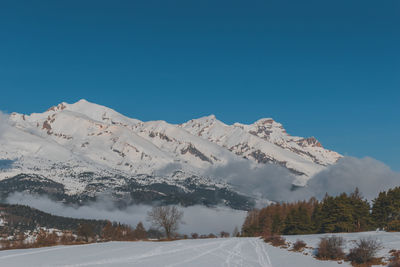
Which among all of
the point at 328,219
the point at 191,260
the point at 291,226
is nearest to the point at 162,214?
the point at 291,226

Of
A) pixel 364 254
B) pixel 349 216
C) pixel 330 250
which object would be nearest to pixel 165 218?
pixel 349 216

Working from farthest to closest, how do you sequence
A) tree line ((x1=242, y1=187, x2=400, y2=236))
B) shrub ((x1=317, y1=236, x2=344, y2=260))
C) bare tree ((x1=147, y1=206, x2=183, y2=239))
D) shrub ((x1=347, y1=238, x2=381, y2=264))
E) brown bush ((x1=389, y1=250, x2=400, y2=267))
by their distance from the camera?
bare tree ((x1=147, y1=206, x2=183, y2=239))
tree line ((x1=242, y1=187, x2=400, y2=236))
shrub ((x1=317, y1=236, x2=344, y2=260))
shrub ((x1=347, y1=238, x2=381, y2=264))
brown bush ((x1=389, y1=250, x2=400, y2=267))

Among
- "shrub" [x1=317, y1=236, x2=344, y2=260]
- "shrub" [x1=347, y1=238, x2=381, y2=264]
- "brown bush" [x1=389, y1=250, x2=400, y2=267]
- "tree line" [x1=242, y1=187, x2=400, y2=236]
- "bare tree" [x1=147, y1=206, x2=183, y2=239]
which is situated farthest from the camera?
"bare tree" [x1=147, y1=206, x2=183, y2=239]

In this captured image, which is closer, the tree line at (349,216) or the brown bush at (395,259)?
the brown bush at (395,259)

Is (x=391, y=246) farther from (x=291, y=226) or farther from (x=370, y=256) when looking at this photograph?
(x=291, y=226)

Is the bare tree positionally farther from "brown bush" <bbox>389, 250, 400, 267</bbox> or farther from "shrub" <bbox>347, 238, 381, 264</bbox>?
"brown bush" <bbox>389, 250, 400, 267</bbox>

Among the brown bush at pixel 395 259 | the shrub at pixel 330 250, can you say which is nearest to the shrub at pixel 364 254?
the brown bush at pixel 395 259

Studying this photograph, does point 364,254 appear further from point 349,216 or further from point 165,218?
point 165,218

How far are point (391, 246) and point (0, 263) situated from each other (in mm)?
39094

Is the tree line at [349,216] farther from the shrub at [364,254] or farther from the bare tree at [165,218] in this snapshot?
the shrub at [364,254]

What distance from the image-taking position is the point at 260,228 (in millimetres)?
131625

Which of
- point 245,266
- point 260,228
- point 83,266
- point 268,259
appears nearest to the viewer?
point 83,266

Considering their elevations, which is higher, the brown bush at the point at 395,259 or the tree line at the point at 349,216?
the tree line at the point at 349,216

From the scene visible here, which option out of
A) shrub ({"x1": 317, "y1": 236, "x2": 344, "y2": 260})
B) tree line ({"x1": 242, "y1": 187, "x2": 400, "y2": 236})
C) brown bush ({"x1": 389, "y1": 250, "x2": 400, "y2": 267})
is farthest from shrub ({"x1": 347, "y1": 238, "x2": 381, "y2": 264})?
tree line ({"x1": 242, "y1": 187, "x2": 400, "y2": 236})
